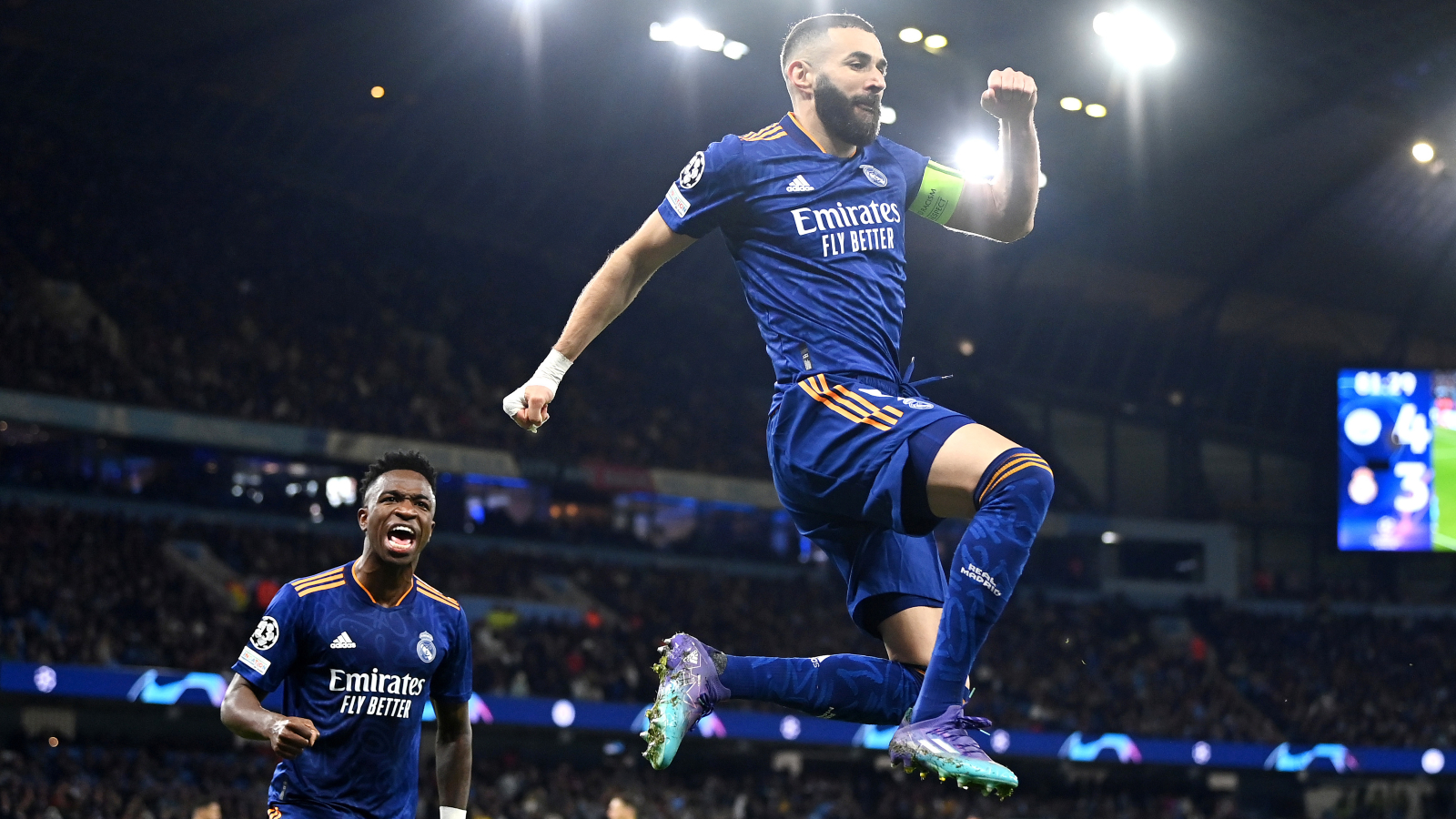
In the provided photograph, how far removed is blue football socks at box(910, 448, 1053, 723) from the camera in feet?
13.9

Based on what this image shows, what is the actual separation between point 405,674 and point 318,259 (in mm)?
29584

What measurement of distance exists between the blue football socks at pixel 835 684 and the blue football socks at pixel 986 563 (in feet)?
2.51

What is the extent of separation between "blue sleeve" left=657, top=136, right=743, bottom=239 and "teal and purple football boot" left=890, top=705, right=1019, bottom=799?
1760 millimetres

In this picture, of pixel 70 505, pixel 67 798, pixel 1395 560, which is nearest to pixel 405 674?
pixel 67 798

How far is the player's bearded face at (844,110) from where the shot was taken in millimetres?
4949

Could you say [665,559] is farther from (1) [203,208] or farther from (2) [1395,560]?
(2) [1395,560]

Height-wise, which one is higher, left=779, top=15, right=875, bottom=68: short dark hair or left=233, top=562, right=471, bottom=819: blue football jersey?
left=779, top=15, right=875, bottom=68: short dark hair

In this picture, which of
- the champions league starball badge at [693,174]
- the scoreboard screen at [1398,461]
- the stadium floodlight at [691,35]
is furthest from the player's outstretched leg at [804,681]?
the scoreboard screen at [1398,461]

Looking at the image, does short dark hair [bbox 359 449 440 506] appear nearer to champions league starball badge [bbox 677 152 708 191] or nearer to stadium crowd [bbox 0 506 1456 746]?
champions league starball badge [bbox 677 152 708 191]

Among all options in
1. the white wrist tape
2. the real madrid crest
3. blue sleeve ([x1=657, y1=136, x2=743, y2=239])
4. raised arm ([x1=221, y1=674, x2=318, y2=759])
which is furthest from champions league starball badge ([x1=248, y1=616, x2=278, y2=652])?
the real madrid crest

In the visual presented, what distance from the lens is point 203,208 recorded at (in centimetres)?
3275

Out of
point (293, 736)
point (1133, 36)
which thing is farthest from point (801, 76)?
point (1133, 36)

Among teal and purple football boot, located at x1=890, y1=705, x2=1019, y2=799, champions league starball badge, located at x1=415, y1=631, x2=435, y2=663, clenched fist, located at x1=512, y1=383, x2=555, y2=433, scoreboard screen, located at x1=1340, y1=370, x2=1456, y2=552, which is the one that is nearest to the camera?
teal and purple football boot, located at x1=890, y1=705, x2=1019, y2=799

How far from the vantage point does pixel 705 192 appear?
4.89m
